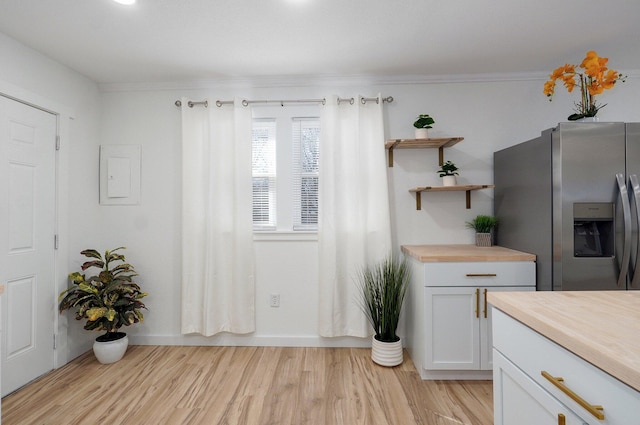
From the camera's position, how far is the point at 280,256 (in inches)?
123

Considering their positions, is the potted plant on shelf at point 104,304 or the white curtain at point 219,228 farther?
the white curtain at point 219,228

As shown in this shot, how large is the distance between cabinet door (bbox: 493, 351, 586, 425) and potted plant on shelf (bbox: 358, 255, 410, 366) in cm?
146

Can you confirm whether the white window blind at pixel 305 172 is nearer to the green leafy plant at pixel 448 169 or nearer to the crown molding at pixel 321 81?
the crown molding at pixel 321 81

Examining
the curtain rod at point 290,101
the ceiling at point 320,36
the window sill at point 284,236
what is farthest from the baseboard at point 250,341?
the ceiling at point 320,36

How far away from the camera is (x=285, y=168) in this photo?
3127mm

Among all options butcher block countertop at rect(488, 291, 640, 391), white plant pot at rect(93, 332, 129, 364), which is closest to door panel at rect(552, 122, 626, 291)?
butcher block countertop at rect(488, 291, 640, 391)

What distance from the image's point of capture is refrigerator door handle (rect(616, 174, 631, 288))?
206 cm

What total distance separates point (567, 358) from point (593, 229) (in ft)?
5.93

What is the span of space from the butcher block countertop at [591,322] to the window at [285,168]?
2100 millimetres

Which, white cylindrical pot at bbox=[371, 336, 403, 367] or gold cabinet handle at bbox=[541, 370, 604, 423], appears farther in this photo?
white cylindrical pot at bbox=[371, 336, 403, 367]

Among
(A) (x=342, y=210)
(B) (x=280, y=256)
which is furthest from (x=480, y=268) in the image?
(B) (x=280, y=256)

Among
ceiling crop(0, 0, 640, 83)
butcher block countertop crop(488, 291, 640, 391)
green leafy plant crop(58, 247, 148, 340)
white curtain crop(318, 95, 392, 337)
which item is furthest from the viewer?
white curtain crop(318, 95, 392, 337)

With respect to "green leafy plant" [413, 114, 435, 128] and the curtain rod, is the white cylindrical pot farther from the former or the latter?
the curtain rod

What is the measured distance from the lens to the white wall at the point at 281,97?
3029 millimetres
